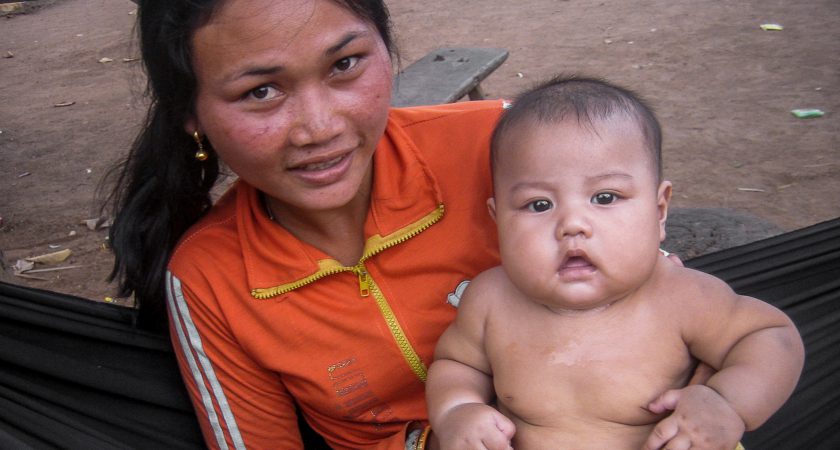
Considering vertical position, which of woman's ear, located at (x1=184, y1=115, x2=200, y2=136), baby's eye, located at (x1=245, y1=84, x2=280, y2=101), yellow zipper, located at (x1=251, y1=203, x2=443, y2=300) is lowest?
yellow zipper, located at (x1=251, y1=203, x2=443, y2=300)

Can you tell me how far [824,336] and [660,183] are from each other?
2.27ft

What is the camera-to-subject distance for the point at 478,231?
5.25 ft

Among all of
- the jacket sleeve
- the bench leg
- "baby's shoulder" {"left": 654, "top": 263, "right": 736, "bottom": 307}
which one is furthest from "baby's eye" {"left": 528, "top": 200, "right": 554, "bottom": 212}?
the bench leg

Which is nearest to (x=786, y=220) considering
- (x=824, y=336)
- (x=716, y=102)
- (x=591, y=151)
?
(x=716, y=102)

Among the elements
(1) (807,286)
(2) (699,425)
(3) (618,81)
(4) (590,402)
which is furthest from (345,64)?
(3) (618,81)

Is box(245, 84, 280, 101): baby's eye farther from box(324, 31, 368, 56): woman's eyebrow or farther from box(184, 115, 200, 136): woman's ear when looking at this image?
box(184, 115, 200, 136): woman's ear

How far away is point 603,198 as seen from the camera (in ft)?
4.37

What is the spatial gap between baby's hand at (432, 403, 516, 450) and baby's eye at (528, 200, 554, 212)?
0.33m

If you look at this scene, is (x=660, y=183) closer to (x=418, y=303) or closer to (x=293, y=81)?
(x=418, y=303)

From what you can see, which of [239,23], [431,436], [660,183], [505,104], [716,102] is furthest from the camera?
[716,102]

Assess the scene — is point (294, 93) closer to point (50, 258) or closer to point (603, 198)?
point (603, 198)

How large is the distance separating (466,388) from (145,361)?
77cm

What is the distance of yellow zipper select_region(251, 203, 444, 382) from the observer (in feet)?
4.99

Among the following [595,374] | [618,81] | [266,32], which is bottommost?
[618,81]
